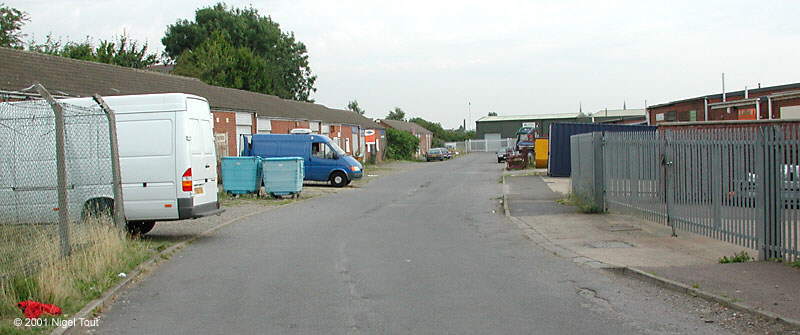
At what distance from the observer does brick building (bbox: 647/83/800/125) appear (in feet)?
78.8

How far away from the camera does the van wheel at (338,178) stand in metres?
29.9

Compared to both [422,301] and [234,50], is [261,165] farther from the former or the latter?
[234,50]

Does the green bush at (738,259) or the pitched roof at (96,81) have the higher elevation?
the pitched roof at (96,81)

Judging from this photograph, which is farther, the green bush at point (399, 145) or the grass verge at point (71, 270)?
the green bush at point (399, 145)

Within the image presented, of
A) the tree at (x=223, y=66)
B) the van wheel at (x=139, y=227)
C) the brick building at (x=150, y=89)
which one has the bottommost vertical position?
the van wheel at (x=139, y=227)

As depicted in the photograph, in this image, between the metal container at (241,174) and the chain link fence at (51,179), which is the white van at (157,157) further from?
the metal container at (241,174)

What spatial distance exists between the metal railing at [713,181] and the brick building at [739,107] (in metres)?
7.80

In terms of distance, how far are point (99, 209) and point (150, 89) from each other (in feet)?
59.9

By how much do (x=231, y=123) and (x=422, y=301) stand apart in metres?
25.5

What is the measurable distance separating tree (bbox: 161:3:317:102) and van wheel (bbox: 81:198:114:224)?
164ft

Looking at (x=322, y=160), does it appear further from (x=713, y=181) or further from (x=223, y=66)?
(x=223, y=66)

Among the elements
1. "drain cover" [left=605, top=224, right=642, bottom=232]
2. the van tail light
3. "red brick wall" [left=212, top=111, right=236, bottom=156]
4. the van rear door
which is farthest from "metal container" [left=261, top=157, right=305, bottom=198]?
"drain cover" [left=605, top=224, right=642, bottom=232]

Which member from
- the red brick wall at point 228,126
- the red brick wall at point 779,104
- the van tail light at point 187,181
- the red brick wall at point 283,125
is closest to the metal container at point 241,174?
the red brick wall at point 228,126

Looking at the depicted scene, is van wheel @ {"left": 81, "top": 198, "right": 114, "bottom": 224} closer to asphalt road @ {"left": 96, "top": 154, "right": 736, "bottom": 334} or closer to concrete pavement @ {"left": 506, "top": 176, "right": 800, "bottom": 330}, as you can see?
asphalt road @ {"left": 96, "top": 154, "right": 736, "bottom": 334}
